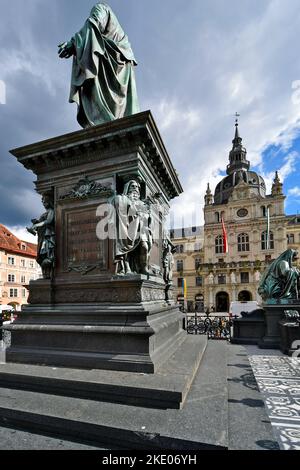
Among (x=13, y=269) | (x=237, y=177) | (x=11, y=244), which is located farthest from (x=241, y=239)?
(x=11, y=244)

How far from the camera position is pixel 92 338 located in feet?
15.6

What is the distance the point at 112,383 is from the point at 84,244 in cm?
279

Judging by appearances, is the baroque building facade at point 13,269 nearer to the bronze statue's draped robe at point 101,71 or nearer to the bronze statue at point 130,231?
the bronze statue's draped robe at point 101,71

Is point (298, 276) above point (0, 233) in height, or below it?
below

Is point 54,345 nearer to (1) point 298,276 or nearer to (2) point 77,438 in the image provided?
→ (2) point 77,438

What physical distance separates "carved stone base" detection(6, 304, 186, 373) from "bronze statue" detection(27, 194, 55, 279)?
0.88m

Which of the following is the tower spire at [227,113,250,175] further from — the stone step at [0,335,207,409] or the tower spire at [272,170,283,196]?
the stone step at [0,335,207,409]

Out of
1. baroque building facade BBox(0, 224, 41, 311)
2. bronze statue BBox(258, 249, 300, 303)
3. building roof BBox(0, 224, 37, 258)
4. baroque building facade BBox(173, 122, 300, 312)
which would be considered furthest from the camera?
baroque building facade BBox(173, 122, 300, 312)

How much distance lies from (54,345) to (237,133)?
74.2m

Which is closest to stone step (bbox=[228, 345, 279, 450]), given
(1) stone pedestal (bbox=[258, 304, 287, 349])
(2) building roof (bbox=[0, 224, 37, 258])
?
(1) stone pedestal (bbox=[258, 304, 287, 349])

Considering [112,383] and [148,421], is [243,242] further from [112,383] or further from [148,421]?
[148,421]

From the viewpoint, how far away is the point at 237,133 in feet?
226

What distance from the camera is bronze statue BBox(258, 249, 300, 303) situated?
32.1 feet
